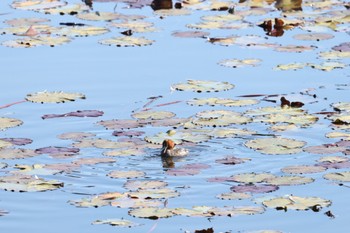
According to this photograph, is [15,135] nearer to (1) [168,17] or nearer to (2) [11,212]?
(2) [11,212]

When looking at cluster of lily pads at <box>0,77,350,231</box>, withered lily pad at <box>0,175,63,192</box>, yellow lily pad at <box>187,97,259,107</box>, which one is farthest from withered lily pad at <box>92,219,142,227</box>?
yellow lily pad at <box>187,97,259,107</box>

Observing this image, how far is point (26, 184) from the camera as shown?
22.3 feet

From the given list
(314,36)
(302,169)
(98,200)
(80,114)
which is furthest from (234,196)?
(314,36)

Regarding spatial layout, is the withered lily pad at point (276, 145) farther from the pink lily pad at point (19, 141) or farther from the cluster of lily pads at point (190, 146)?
the pink lily pad at point (19, 141)

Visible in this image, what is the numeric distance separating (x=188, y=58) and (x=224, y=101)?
126cm

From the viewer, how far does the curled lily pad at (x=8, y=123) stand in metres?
7.96

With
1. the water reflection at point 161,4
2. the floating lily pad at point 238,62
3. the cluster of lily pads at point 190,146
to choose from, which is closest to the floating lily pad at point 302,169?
the cluster of lily pads at point 190,146

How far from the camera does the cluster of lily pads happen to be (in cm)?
650

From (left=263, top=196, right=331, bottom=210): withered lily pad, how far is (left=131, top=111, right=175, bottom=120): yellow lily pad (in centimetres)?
182

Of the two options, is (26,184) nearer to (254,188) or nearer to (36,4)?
(254,188)

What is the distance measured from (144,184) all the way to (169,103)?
1.79 meters

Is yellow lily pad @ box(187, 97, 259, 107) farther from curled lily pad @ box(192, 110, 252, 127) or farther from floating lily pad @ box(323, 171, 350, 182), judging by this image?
floating lily pad @ box(323, 171, 350, 182)

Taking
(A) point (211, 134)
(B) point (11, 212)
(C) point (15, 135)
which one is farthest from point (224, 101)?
(B) point (11, 212)

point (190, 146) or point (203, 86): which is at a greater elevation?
point (203, 86)
